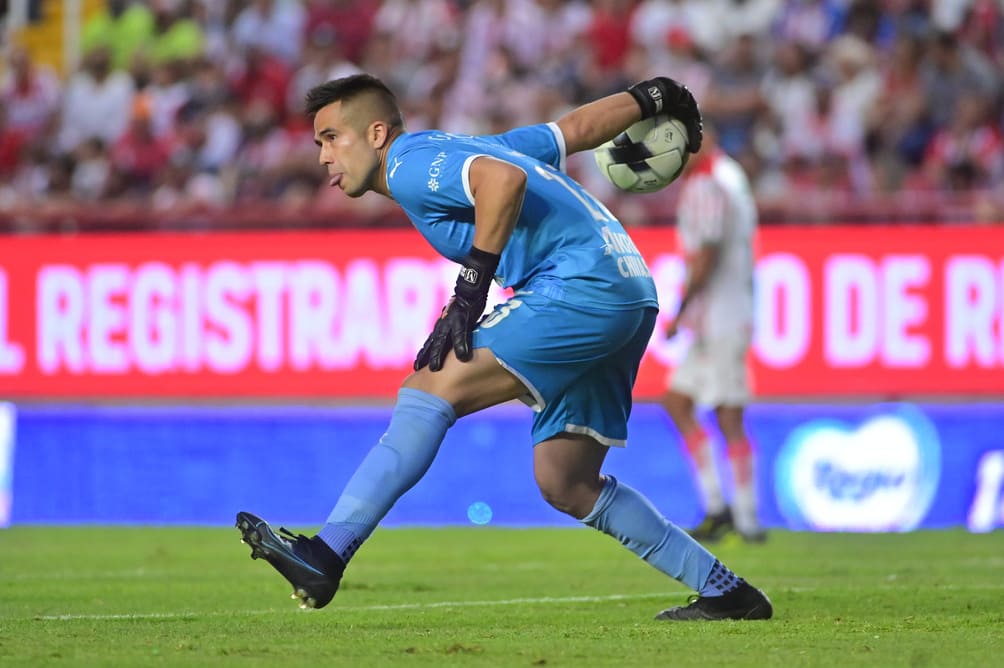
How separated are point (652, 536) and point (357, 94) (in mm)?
1858

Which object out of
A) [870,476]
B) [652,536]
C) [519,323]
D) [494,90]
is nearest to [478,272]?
[519,323]

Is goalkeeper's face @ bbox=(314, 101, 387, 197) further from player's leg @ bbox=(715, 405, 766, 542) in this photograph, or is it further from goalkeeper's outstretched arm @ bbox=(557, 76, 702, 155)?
player's leg @ bbox=(715, 405, 766, 542)

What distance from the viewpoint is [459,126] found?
15.6 meters

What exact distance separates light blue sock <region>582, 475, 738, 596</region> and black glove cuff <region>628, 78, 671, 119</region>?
1.32 metres

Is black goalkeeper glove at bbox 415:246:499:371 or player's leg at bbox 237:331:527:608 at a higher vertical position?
black goalkeeper glove at bbox 415:246:499:371

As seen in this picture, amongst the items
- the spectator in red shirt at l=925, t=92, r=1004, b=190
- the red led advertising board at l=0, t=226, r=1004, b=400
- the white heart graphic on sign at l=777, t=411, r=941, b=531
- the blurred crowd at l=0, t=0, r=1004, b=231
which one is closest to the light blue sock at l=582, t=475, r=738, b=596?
the white heart graphic on sign at l=777, t=411, r=941, b=531

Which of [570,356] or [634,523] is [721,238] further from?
[570,356]

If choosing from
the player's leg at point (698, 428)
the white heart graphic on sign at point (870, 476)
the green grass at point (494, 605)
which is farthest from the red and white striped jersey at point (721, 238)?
the white heart graphic on sign at point (870, 476)

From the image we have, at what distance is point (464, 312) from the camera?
18.6 feet

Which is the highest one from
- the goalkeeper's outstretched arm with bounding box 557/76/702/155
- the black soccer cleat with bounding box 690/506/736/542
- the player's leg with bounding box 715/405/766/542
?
the goalkeeper's outstretched arm with bounding box 557/76/702/155

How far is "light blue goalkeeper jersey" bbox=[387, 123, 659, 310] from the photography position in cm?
572

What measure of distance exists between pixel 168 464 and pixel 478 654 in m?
8.34

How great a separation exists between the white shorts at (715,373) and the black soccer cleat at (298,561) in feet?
18.5

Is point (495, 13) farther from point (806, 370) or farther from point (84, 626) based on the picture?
point (84, 626)
